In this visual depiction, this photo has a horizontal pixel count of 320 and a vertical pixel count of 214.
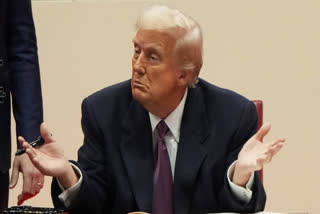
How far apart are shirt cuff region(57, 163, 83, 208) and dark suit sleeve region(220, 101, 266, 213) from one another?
46 cm

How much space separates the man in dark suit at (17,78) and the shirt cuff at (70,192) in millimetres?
202

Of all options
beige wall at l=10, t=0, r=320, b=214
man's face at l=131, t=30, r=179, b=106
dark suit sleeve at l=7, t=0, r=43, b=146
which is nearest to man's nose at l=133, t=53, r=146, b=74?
man's face at l=131, t=30, r=179, b=106

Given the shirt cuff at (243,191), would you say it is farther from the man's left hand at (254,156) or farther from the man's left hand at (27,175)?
the man's left hand at (27,175)

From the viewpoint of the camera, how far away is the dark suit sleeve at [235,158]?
208 cm

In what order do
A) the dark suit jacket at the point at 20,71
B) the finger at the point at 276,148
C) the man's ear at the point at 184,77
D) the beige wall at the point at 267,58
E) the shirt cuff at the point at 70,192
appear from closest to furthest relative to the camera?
the finger at the point at 276,148 → the shirt cuff at the point at 70,192 → the dark suit jacket at the point at 20,71 → the man's ear at the point at 184,77 → the beige wall at the point at 267,58

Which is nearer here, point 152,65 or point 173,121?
point 152,65

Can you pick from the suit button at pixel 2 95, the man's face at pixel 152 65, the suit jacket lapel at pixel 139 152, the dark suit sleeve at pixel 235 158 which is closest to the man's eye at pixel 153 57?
the man's face at pixel 152 65

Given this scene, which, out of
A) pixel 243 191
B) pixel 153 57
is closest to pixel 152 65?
pixel 153 57

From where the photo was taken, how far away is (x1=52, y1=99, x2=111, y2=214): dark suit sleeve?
2.15 m

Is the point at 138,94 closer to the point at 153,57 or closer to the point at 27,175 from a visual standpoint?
the point at 153,57

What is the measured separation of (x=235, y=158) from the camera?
232cm

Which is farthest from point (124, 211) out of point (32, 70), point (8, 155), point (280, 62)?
point (280, 62)

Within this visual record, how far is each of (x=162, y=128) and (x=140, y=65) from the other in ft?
0.86

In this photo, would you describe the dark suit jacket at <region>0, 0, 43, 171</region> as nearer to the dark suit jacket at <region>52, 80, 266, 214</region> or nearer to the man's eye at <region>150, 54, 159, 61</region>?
the dark suit jacket at <region>52, 80, 266, 214</region>
